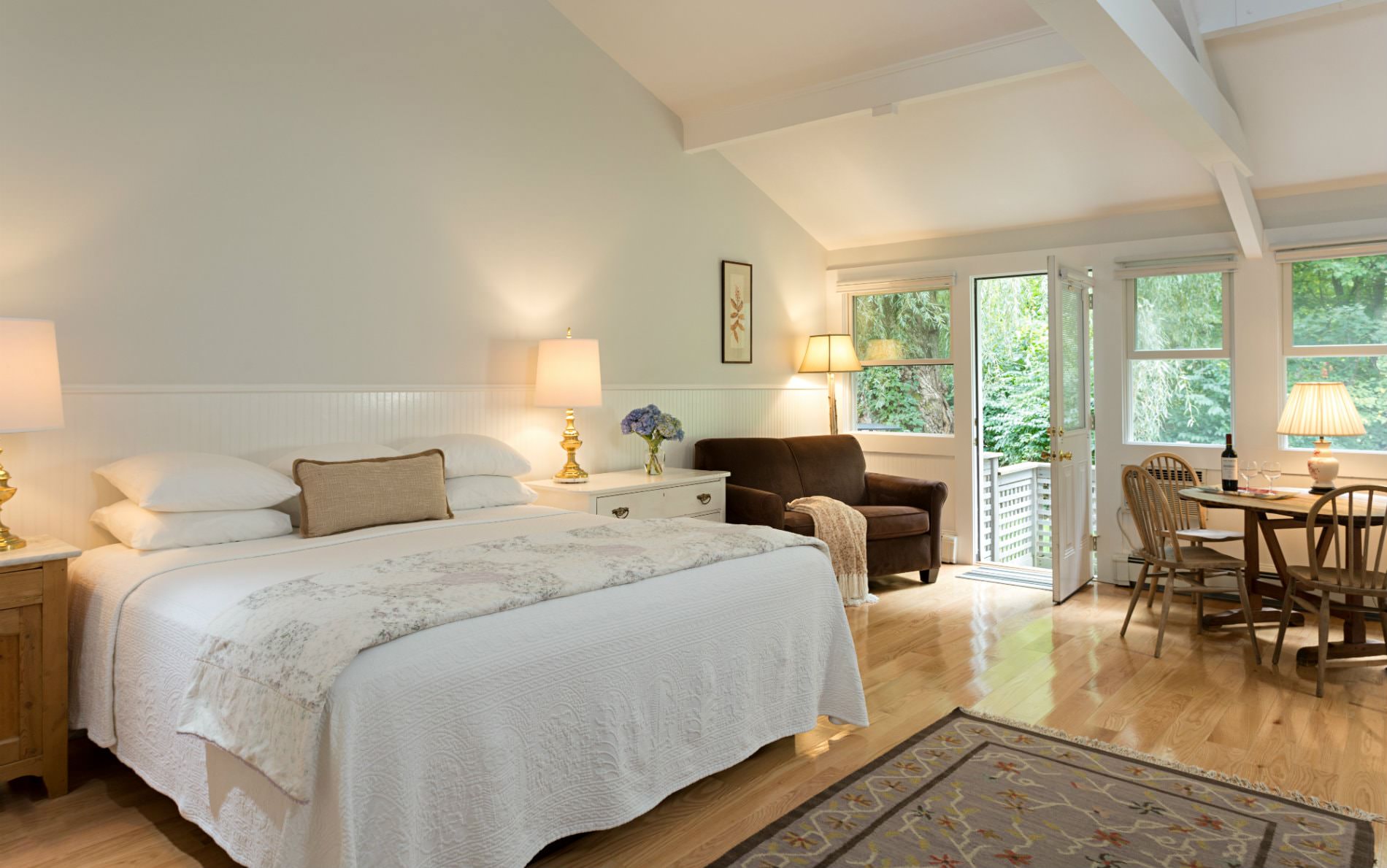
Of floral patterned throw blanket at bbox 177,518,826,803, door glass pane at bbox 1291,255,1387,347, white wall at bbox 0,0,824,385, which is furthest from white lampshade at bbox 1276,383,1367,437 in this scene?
floral patterned throw blanket at bbox 177,518,826,803

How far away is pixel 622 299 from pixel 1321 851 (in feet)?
12.6

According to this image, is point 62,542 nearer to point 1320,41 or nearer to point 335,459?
point 335,459

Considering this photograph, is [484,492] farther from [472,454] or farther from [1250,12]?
[1250,12]

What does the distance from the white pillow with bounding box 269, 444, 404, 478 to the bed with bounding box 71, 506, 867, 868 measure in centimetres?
45

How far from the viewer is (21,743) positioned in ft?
8.52

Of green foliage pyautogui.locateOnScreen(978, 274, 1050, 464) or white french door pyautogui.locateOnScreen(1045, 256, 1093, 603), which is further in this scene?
green foliage pyautogui.locateOnScreen(978, 274, 1050, 464)

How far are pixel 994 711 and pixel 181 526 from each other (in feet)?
9.37

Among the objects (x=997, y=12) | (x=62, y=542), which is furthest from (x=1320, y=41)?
(x=62, y=542)

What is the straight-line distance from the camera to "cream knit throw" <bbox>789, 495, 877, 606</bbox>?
4992mm

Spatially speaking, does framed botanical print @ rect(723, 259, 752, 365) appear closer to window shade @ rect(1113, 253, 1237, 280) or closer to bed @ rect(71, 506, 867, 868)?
window shade @ rect(1113, 253, 1237, 280)

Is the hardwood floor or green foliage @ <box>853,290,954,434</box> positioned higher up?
green foliage @ <box>853,290,954,434</box>

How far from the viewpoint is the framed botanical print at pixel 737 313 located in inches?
226

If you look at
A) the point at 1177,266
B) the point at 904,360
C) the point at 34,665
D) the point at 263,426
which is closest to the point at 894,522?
the point at 904,360

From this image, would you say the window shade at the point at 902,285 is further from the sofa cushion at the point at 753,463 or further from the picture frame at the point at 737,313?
the sofa cushion at the point at 753,463
